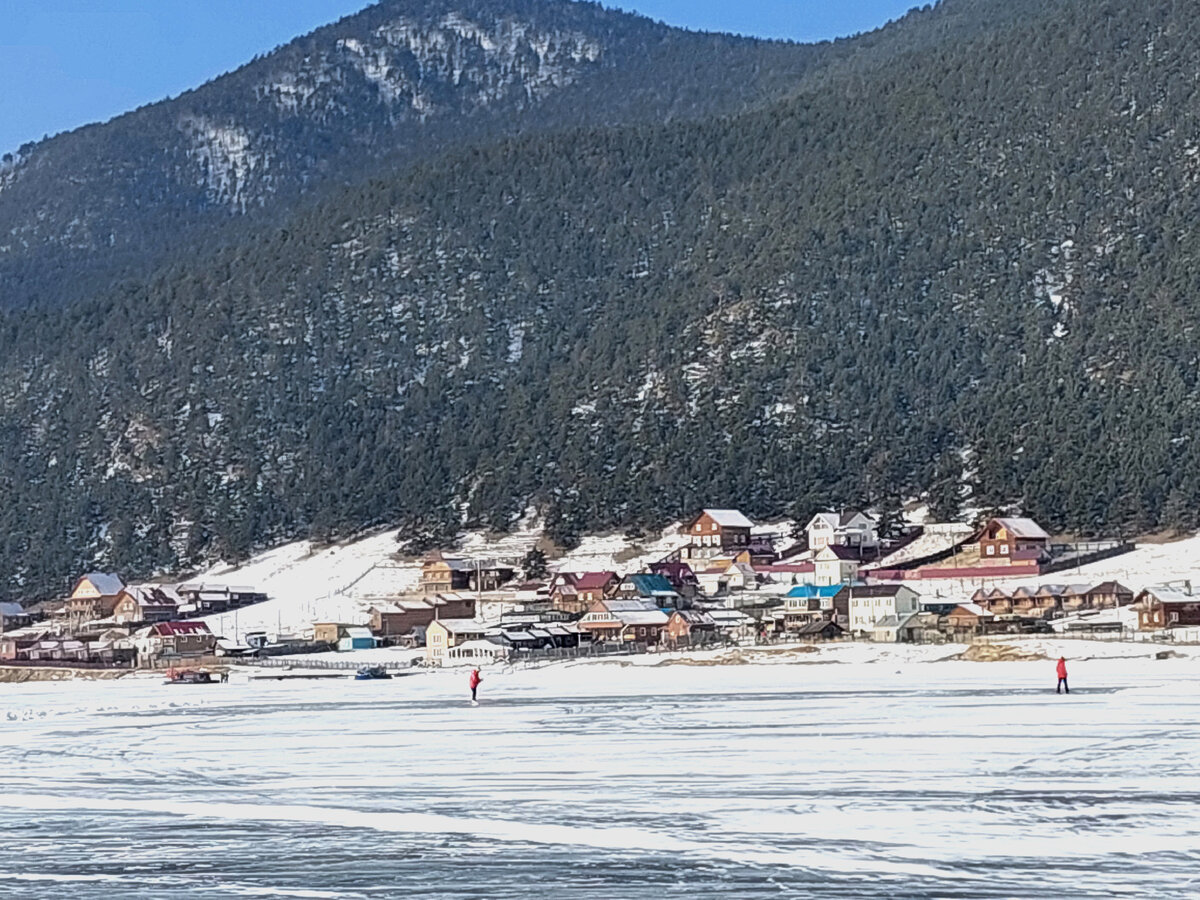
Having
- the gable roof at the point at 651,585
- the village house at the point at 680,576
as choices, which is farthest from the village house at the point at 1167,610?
the village house at the point at 680,576

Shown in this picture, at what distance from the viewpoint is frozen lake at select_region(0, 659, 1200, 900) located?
21.8 metres

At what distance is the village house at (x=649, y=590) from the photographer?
11962 centimetres

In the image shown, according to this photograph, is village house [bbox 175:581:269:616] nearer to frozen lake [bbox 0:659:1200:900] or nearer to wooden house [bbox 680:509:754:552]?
wooden house [bbox 680:509:754:552]

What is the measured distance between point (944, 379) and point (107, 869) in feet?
488

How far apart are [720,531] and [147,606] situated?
44498 millimetres

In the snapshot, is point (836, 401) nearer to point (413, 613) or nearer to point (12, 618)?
point (413, 613)

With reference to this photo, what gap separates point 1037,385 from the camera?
155875 mm

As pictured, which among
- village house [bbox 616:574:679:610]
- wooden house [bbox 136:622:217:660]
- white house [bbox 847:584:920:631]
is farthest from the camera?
village house [bbox 616:574:679:610]

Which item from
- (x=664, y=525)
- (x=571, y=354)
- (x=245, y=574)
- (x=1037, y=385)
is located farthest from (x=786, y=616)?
(x=571, y=354)

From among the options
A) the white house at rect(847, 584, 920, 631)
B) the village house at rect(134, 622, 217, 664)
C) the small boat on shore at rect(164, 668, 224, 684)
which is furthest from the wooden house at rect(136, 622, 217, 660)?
the white house at rect(847, 584, 920, 631)

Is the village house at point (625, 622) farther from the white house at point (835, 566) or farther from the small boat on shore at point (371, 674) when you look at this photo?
the small boat on shore at point (371, 674)

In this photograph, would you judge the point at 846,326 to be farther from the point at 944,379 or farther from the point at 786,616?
the point at 786,616

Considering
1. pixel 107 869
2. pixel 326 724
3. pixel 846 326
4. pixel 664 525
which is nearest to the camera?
pixel 107 869

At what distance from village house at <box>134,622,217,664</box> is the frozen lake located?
6702 centimetres
